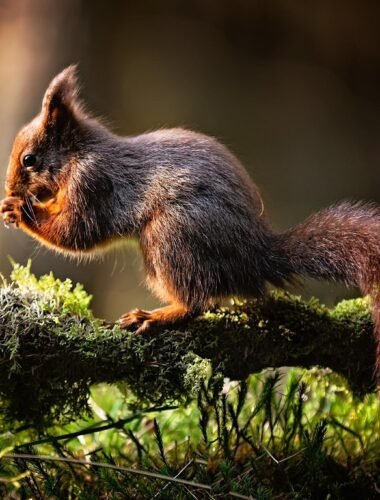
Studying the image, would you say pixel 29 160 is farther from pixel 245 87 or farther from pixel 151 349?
pixel 245 87

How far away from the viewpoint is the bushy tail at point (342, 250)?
1.99 meters

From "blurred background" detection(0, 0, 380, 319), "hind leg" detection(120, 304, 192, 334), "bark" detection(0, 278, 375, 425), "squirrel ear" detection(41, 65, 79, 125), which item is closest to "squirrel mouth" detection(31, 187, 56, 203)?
"squirrel ear" detection(41, 65, 79, 125)

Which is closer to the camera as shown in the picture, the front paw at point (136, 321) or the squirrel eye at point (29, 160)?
the front paw at point (136, 321)

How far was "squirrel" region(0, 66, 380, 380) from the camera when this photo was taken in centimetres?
201

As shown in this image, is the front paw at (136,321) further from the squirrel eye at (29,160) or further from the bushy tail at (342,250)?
the squirrel eye at (29,160)

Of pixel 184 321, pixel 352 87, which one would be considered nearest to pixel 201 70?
pixel 352 87

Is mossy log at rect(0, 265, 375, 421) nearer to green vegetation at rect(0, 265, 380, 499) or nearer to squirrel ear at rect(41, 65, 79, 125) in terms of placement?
green vegetation at rect(0, 265, 380, 499)

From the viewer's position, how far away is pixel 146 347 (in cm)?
192

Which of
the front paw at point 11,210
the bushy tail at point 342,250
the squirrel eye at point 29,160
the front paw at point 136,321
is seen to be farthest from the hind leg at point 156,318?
the squirrel eye at point 29,160

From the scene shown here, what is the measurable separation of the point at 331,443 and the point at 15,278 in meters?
1.24

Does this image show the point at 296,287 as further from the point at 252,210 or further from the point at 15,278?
the point at 15,278

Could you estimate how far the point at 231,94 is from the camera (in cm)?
376

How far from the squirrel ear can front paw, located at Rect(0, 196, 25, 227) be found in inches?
11.3

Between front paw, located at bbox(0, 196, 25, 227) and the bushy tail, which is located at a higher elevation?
front paw, located at bbox(0, 196, 25, 227)
